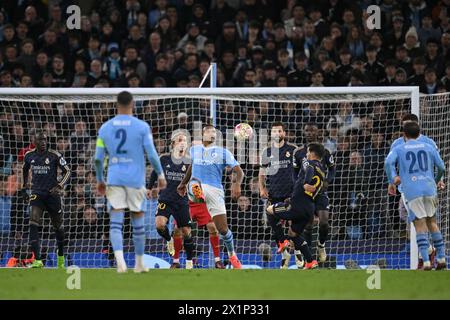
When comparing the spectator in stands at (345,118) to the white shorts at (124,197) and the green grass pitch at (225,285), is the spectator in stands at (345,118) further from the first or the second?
the white shorts at (124,197)

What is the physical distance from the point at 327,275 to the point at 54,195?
5527 millimetres

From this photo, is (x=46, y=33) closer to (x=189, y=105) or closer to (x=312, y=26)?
(x=189, y=105)

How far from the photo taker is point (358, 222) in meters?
17.5

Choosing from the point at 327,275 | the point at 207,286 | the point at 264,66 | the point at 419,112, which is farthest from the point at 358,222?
the point at 207,286

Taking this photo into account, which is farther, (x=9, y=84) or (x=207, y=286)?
(x=9, y=84)

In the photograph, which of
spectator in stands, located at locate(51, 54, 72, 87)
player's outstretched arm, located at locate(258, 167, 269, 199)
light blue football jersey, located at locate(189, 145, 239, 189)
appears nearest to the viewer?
light blue football jersey, located at locate(189, 145, 239, 189)

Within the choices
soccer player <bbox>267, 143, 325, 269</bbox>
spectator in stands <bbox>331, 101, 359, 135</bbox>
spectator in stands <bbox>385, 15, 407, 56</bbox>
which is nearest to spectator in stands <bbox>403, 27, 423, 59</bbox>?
spectator in stands <bbox>385, 15, 407, 56</bbox>

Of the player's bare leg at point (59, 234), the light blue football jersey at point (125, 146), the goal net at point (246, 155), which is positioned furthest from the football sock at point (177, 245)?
the light blue football jersey at point (125, 146)

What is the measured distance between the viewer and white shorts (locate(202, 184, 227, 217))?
15.1m

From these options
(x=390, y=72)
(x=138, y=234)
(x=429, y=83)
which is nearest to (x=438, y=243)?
(x=138, y=234)

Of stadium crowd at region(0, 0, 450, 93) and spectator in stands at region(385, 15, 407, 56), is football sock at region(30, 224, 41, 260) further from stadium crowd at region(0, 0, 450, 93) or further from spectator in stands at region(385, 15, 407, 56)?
spectator in stands at region(385, 15, 407, 56)

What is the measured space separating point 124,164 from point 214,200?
3355mm

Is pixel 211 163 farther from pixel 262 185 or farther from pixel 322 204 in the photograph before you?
pixel 322 204

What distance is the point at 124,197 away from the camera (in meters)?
12.0
